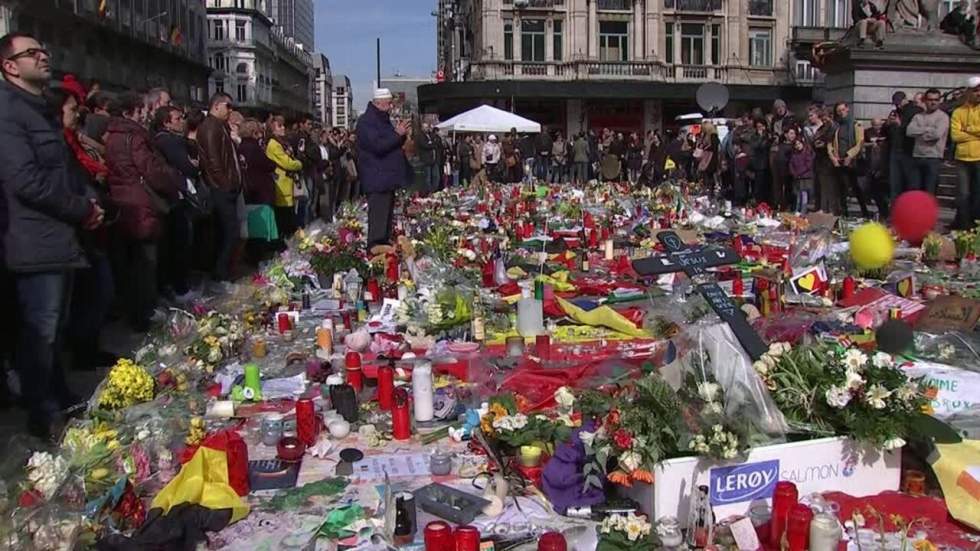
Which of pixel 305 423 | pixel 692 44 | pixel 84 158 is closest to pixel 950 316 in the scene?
pixel 305 423

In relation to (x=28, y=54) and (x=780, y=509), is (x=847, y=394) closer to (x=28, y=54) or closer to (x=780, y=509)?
(x=780, y=509)

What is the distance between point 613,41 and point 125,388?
Answer: 44263 millimetres

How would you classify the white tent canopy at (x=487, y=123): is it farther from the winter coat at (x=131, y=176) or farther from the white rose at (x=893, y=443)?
the white rose at (x=893, y=443)

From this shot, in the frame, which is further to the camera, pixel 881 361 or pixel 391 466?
pixel 391 466

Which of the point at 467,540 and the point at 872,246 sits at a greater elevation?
the point at 872,246

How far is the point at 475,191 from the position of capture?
18.1m

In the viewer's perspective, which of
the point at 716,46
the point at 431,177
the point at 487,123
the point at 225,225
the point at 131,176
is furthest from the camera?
the point at 716,46

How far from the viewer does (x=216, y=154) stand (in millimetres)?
8688

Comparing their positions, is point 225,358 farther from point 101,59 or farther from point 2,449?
point 101,59

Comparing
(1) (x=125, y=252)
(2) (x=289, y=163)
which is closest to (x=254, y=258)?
(2) (x=289, y=163)

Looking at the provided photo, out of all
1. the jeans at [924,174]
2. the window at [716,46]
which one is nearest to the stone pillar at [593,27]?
the window at [716,46]

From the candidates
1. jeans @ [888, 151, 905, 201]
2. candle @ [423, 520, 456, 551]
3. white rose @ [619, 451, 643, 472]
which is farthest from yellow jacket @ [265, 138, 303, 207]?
candle @ [423, 520, 456, 551]

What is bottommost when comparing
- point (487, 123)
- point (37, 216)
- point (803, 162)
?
point (37, 216)

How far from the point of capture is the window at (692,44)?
155ft
